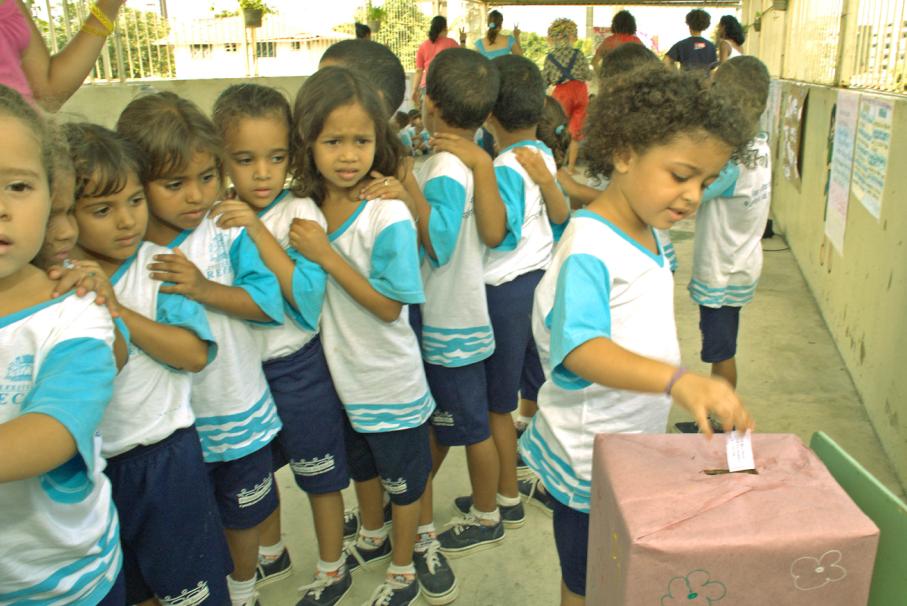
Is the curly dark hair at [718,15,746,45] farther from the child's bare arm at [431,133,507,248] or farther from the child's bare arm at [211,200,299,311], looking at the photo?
the child's bare arm at [211,200,299,311]

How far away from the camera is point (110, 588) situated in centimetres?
130

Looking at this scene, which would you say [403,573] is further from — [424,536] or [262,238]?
[262,238]

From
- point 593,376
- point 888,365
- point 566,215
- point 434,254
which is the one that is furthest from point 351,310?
point 888,365

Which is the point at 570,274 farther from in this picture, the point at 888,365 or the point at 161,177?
the point at 888,365

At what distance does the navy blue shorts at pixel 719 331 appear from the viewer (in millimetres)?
2988

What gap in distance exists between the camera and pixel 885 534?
3.35 feet

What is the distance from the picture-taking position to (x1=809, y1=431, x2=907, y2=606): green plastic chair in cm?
98

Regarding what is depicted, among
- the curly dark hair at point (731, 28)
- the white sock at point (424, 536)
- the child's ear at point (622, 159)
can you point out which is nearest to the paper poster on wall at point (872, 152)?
the child's ear at point (622, 159)

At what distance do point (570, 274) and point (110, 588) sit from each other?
3.17 feet

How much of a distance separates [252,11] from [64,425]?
974 cm

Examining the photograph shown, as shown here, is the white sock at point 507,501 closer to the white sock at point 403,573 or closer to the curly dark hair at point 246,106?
the white sock at point 403,573

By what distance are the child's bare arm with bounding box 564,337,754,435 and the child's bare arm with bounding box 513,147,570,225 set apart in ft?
3.80

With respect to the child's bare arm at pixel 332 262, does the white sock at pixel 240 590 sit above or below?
below

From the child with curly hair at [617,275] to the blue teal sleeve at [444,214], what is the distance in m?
0.55
